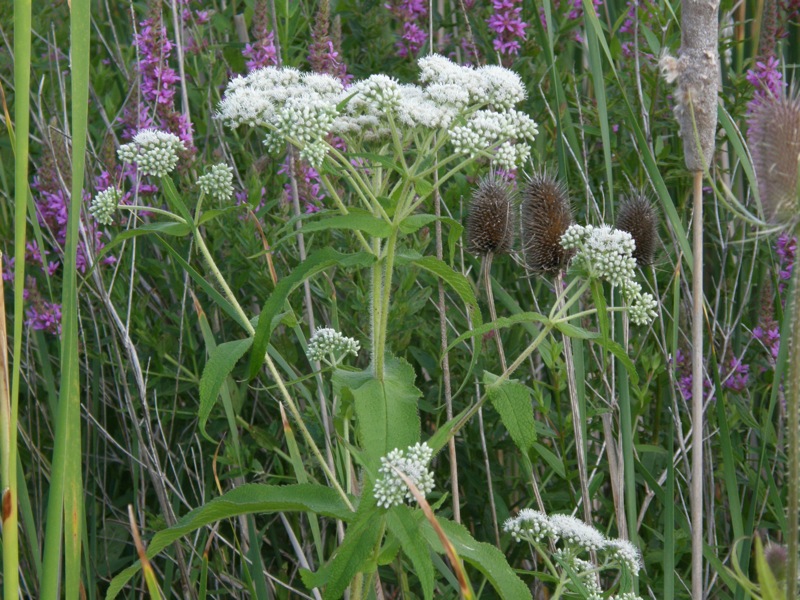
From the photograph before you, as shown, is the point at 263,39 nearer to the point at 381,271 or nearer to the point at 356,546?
the point at 381,271

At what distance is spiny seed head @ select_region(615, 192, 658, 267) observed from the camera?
80.4 inches

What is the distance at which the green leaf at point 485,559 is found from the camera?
1.65 m

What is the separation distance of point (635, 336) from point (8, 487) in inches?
79.9

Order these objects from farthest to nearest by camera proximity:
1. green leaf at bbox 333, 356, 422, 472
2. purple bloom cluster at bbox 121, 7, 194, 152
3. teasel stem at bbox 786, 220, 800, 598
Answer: purple bloom cluster at bbox 121, 7, 194, 152
green leaf at bbox 333, 356, 422, 472
teasel stem at bbox 786, 220, 800, 598

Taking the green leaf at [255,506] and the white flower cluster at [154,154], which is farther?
the white flower cluster at [154,154]

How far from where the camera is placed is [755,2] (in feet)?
11.5

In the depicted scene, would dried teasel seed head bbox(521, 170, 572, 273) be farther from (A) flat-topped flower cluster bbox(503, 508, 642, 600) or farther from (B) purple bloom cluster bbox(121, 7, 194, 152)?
(B) purple bloom cluster bbox(121, 7, 194, 152)

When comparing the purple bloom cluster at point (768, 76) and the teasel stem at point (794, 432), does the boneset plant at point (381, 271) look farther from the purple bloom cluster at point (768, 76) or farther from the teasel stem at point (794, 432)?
the purple bloom cluster at point (768, 76)

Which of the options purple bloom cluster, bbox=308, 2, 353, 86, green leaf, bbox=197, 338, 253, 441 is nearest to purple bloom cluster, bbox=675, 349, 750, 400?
purple bloom cluster, bbox=308, 2, 353, 86

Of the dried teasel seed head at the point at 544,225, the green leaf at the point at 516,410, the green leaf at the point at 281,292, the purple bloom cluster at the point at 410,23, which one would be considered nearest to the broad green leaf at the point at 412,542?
the green leaf at the point at 516,410

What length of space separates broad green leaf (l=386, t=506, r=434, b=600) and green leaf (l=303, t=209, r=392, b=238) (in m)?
0.44

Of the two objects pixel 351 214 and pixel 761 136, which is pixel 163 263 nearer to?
pixel 351 214

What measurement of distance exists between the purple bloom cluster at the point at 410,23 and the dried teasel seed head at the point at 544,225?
114 centimetres

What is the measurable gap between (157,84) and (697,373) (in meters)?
1.67
